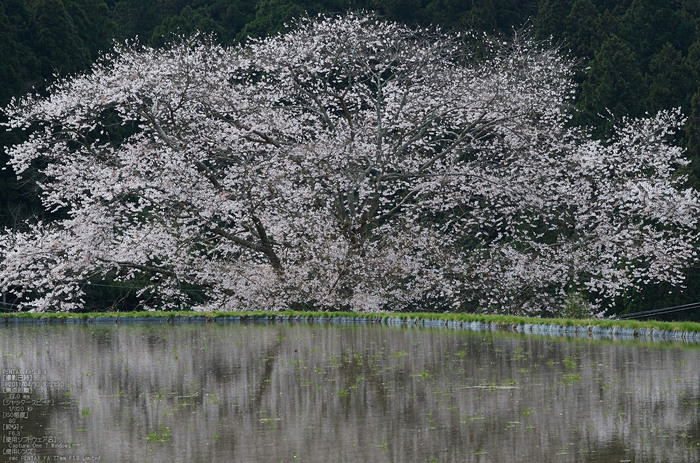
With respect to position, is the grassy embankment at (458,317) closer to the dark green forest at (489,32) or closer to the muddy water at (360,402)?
the muddy water at (360,402)

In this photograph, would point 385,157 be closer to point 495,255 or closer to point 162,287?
point 495,255

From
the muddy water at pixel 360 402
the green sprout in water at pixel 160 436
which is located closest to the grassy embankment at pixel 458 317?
the muddy water at pixel 360 402

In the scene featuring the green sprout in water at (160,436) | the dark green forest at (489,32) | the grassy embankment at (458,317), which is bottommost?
the green sprout in water at (160,436)

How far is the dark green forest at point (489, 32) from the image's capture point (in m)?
30.8

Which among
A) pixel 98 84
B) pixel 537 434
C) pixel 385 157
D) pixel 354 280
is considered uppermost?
pixel 98 84

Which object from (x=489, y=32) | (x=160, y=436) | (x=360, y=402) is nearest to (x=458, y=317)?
(x=360, y=402)

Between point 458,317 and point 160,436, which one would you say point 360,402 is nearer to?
point 160,436

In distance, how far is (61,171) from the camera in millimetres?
21500

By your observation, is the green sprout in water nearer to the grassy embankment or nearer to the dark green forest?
the grassy embankment

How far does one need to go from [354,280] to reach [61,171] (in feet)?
24.0

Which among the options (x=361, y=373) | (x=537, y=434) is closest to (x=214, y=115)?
(x=361, y=373)

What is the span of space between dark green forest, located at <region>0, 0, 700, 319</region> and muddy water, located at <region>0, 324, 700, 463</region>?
15265 mm

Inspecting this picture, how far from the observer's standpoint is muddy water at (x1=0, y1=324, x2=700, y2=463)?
5836 mm

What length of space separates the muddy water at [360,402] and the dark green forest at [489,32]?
1526 centimetres
